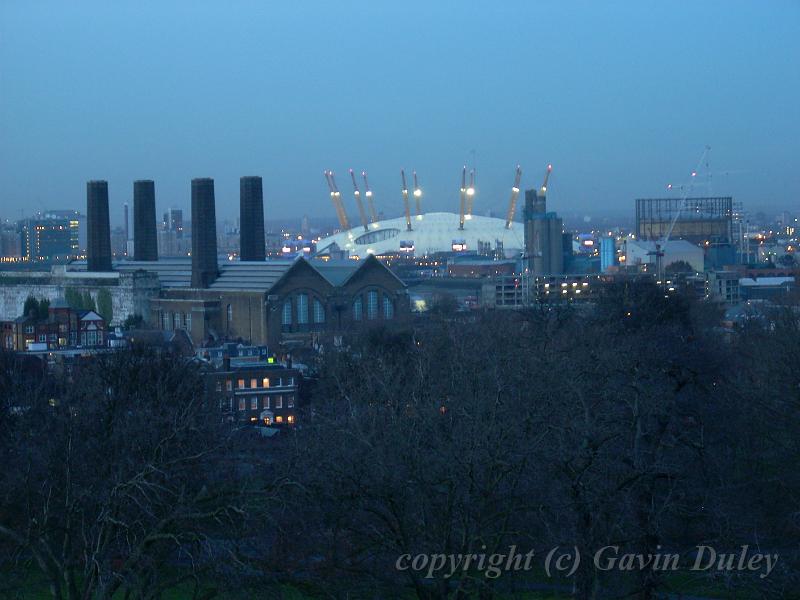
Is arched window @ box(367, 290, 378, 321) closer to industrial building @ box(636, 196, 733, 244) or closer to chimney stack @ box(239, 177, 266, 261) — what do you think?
chimney stack @ box(239, 177, 266, 261)

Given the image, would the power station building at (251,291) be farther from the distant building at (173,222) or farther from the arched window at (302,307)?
the distant building at (173,222)

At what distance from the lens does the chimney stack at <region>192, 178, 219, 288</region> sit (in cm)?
4553

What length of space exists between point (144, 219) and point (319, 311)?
32.4 ft

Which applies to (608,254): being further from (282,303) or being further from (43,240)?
(43,240)

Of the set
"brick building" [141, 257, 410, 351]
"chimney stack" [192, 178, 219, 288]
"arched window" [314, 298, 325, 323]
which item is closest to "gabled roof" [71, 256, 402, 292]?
"brick building" [141, 257, 410, 351]

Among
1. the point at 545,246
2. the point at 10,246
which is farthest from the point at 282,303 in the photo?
the point at 10,246

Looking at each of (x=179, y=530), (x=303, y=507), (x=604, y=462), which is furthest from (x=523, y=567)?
(x=179, y=530)

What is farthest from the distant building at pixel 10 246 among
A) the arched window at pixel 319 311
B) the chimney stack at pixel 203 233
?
the arched window at pixel 319 311

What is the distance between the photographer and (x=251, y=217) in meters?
48.0

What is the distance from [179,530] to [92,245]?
135 feet

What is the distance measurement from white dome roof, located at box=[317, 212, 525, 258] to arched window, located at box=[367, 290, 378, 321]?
51.0 metres

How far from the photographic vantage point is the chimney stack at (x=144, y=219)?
4969 cm

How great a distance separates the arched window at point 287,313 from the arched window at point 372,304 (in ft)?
8.85

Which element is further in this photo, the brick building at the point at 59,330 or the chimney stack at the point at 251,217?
the chimney stack at the point at 251,217
